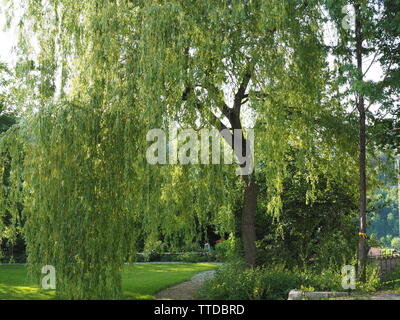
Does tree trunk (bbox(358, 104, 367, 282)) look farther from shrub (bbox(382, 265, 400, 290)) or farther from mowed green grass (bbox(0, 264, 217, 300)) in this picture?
mowed green grass (bbox(0, 264, 217, 300))

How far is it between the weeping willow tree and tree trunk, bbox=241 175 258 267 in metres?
1.77

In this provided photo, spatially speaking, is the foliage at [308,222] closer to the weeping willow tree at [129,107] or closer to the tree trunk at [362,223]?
the tree trunk at [362,223]

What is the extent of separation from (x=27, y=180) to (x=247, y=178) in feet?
15.1

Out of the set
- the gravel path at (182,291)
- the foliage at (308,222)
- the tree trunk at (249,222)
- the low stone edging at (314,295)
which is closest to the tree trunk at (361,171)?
the low stone edging at (314,295)

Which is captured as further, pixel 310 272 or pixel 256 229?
pixel 256 229

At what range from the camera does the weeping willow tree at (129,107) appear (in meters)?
6.39

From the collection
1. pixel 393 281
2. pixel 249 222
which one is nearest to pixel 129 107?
pixel 249 222

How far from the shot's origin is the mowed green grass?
929 centimetres

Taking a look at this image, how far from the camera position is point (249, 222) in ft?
32.6

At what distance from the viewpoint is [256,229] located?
10805 mm

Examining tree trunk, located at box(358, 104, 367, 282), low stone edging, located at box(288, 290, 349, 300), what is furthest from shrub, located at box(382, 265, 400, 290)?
low stone edging, located at box(288, 290, 349, 300)

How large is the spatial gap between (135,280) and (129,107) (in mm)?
5833

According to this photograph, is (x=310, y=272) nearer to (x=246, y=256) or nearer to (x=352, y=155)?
(x=246, y=256)
